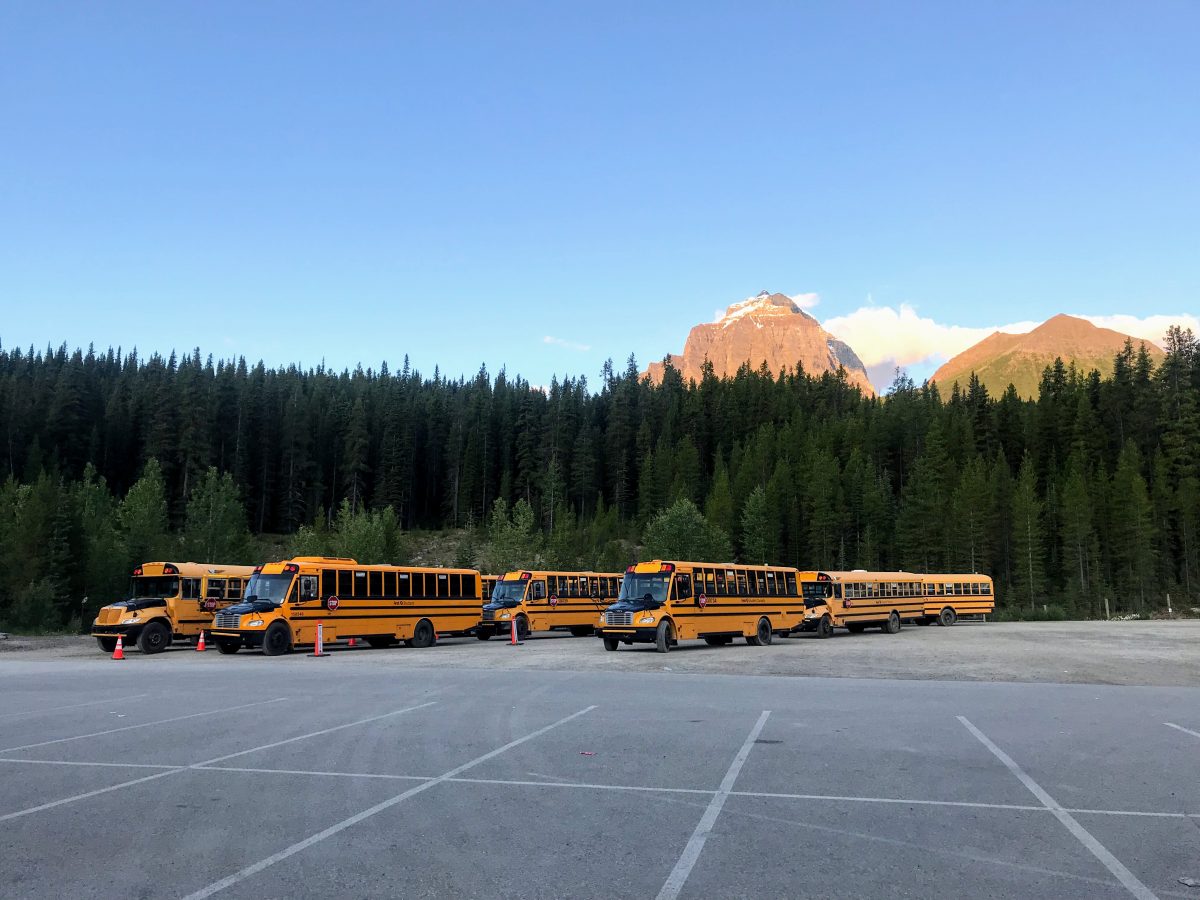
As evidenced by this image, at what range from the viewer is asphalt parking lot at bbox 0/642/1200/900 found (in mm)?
5605

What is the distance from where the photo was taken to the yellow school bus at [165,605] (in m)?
30.9

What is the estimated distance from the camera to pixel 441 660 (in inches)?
1046

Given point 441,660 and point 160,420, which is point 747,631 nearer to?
point 441,660

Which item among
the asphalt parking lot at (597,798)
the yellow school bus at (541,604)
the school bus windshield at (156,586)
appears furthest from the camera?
the yellow school bus at (541,604)

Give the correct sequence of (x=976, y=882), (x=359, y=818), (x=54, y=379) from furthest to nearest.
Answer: (x=54, y=379)
(x=359, y=818)
(x=976, y=882)

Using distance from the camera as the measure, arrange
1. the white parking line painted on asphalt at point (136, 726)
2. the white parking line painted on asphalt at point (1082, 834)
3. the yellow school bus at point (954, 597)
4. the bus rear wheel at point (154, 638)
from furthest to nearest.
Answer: the yellow school bus at point (954, 597)
the bus rear wheel at point (154, 638)
the white parking line painted on asphalt at point (136, 726)
the white parking line painted on asphalt at point (1082, 834)

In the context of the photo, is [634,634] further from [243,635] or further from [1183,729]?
[1183,729]

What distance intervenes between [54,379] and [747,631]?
135040 mm

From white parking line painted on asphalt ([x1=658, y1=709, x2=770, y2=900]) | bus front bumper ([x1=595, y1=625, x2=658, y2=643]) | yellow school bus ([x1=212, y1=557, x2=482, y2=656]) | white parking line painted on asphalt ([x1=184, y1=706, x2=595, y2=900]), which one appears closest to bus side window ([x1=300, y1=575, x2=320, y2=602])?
yellow school bus ([x1=212, y1=557, x2=482, y2=656])

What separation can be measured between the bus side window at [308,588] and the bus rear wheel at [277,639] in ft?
3.70

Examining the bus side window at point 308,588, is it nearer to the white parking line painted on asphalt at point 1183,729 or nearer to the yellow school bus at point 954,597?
the white parking line painted on asphalt at point 1183,729

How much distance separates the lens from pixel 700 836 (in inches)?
258

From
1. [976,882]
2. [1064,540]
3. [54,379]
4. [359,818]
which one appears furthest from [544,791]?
[54,379]

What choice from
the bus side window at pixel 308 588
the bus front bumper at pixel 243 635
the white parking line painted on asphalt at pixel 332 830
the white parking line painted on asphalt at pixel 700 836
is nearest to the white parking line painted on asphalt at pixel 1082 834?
Answer: the white parking line painted on asphalt at pixel 700 836
